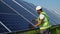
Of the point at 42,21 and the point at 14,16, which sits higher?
the point at 42,21

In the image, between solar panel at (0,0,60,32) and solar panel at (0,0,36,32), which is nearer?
solar panel at (0,0,60,32)

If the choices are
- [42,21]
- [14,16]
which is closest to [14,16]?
[14,16]

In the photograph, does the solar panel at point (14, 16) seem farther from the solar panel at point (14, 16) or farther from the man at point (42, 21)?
the man at point (42, 21)

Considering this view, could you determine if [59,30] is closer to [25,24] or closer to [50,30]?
[50,30]

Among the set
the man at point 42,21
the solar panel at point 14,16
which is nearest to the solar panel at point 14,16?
the solar panel at point 14,16

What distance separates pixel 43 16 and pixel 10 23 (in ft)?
5.45

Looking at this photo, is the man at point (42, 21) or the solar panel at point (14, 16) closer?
the man at point (42, 21)

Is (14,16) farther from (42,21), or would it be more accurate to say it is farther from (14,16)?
(42,21)

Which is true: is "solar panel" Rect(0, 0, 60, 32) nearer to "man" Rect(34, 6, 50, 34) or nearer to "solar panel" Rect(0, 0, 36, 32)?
"solar panel" Rect(0, 0, 36, 32)

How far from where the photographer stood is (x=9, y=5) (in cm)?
1452

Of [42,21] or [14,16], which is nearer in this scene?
[42,21]

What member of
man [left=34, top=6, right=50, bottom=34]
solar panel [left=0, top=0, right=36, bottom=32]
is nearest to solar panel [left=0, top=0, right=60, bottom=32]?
solar panel [left=0, top=0, right=36, bottom=32]

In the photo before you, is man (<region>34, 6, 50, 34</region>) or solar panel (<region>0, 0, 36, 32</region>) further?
solar panel (<region>0, 0, 36, 32</region>)

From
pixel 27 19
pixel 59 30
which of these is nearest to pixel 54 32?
pixel 59 30
